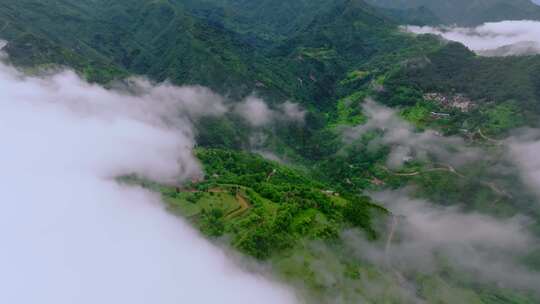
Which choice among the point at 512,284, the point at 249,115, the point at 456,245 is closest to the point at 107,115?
the point at 249,115

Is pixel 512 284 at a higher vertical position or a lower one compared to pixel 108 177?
higher

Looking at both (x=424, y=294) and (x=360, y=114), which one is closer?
(x=424, y=294)

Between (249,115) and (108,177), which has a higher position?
(249,115)

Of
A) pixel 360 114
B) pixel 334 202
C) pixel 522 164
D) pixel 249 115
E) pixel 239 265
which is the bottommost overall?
pixel 239 265

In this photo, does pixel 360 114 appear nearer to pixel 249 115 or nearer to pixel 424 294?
pixel 249 115

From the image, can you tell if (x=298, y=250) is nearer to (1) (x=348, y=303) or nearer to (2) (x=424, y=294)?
(1) (x=348, y=303)

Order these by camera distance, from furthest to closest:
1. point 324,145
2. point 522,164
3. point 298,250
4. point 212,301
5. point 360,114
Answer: point 360,114, point 324,145, point 522,164, point 298,250, point 212,301

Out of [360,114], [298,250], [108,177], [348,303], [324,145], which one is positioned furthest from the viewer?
[360,114]

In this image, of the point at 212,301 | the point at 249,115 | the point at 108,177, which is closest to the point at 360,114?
the point at 249,115

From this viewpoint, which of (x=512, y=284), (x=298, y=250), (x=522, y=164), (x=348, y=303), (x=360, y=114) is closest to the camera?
(x=348, y=303)
